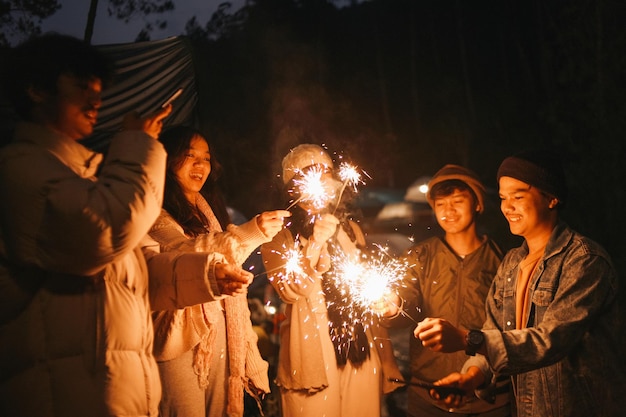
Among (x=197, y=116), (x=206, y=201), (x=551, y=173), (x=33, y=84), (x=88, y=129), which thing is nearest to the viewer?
(x=33, y=84)

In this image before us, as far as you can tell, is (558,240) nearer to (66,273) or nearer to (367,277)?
(367,277)

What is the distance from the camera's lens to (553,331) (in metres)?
2.88

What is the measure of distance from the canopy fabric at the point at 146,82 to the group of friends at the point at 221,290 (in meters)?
0.85

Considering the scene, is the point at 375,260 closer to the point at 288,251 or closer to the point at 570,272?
the point at 288,251

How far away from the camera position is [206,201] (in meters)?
3.99

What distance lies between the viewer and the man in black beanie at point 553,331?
2881 millimetres

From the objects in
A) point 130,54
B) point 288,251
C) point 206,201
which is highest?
point 130,54

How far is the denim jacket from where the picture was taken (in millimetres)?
2881

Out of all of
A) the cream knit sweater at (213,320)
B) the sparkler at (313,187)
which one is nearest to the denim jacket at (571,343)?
the cream knit sweater at (213,320)

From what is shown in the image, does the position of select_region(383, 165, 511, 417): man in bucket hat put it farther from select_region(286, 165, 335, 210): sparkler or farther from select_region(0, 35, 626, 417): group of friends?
select_region(286, 165, 335, 210): sparkler

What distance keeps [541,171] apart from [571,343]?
100 centimetres

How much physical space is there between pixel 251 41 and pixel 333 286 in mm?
11900

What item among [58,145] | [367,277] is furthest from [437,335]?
[58,145]

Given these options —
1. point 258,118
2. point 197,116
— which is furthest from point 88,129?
point 258,118
